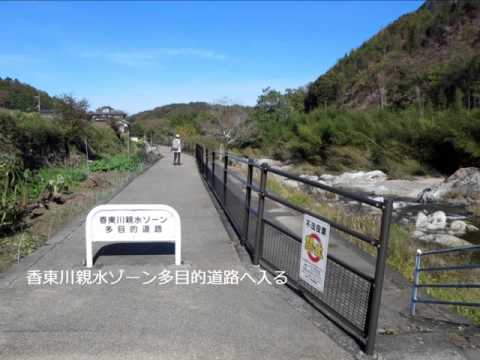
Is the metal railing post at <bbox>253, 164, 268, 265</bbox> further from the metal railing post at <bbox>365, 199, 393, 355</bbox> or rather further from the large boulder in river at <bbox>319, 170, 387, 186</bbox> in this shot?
the large boulder in river at <bbox>319, 170, 387, 186</bbox>

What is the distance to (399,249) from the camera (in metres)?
8.52

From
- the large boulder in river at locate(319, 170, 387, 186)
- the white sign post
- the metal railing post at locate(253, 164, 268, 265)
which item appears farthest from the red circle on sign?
the large boulder in river at locate(319, 170, 387, 186)

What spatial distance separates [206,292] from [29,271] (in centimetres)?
220

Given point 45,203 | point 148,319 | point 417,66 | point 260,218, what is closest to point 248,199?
point 260,218

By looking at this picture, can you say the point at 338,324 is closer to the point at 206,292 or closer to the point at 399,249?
the point at 206,292

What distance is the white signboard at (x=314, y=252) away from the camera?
3.87 m

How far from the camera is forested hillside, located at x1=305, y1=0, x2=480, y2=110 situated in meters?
43.7

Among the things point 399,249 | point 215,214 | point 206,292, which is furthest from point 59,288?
point 399,249

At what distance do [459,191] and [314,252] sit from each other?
1973 centimetres

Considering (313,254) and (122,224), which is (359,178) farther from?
(313,254)

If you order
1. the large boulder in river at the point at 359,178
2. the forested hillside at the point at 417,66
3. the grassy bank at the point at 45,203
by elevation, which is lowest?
the large boulder in river at the point at 359,178

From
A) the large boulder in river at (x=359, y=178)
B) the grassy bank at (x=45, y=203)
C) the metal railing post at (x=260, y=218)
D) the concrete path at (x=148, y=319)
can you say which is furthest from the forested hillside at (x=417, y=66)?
the concrete path at (x=148, y=319)

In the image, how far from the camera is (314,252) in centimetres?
404

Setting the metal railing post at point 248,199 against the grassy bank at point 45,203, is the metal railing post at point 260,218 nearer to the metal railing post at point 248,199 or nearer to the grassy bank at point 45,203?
the metal railing post at point 248,199
